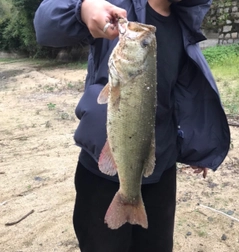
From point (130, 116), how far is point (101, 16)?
1.23 ft

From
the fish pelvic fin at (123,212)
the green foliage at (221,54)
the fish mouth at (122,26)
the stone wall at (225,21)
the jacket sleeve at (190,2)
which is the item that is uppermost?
the jacket sleeve at (190,2)

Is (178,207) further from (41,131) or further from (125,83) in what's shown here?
(41,131)

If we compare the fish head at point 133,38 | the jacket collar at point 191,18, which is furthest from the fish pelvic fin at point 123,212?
the jacket collar at point 191,18

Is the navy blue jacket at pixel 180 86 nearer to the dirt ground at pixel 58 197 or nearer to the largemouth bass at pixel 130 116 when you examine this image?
the largemouth bass at pixel 130 116

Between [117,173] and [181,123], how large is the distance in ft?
1.58

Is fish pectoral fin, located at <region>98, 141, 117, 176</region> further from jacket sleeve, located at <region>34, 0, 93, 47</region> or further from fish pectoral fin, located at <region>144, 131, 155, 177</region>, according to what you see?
jacket sleeve, located at <region>34, 0, 93, 47</region>

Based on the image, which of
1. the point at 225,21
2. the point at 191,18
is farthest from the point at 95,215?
the point at 225,21

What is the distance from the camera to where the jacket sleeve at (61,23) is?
1.64 meters

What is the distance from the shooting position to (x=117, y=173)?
67.9 inches

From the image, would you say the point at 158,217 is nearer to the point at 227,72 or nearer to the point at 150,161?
the point at 150,161

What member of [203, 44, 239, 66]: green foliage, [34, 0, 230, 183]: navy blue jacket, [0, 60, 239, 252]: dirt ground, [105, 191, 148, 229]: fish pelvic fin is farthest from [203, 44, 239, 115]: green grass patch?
[105, 191, 148, 229]: fish pelvic fin

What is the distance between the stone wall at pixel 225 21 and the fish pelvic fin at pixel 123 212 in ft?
46.4

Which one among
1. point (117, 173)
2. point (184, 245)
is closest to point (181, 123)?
point (117, 173)

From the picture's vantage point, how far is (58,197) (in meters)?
4.14
